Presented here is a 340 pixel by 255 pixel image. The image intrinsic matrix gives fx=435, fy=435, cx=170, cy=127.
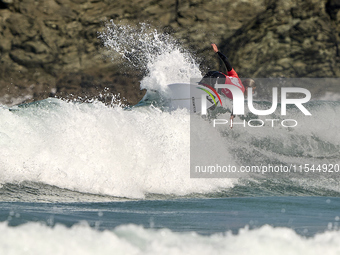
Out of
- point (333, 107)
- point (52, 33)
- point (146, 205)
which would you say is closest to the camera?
point (146, 205)

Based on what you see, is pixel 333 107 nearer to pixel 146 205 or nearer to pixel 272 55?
pixel 272 55

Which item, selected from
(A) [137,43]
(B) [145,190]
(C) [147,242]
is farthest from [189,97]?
(A) [137,43]

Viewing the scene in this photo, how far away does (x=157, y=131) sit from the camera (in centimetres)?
684

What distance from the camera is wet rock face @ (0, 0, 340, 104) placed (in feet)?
41.5

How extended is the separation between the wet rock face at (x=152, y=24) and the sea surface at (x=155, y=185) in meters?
3.65

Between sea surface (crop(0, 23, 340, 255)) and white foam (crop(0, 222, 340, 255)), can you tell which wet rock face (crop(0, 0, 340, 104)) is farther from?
white foam (crop(0, 222, 340, 255))

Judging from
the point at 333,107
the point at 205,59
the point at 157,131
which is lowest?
the point at 157,131

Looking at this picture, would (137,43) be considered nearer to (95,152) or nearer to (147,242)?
(95,152)

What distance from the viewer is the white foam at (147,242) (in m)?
2.86

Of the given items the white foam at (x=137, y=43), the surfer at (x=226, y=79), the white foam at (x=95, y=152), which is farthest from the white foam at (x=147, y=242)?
the white foam at (x=137, y=43)

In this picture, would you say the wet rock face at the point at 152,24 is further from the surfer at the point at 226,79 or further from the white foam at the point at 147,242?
the white foam at the point at 147,242

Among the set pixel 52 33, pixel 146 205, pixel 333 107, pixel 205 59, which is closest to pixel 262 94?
pixel 205 59

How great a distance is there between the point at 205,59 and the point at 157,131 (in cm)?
690

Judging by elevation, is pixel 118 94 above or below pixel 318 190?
above
